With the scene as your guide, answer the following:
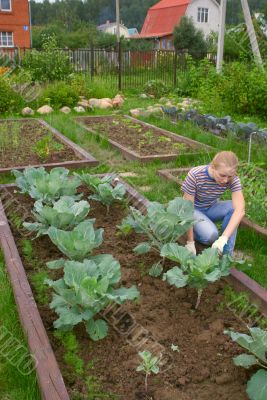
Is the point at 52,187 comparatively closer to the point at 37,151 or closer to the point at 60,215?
the point at 60,215

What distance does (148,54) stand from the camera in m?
16.1

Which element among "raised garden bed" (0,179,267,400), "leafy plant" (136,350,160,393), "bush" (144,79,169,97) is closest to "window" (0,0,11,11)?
"bush" (144,79,169,97)

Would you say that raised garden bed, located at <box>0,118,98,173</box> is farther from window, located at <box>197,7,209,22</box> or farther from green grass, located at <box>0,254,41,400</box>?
window, located at <box>197,7,209,22</box>

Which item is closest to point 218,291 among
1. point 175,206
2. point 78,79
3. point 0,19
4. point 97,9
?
point 175,206

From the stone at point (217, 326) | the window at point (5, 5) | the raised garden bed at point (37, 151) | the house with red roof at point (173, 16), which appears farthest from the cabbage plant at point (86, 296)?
the house with red roof at point (173, 16)

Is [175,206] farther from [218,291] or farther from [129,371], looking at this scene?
[129,371]

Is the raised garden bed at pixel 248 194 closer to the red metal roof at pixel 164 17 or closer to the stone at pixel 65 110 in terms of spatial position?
the stone at pixel 65 110

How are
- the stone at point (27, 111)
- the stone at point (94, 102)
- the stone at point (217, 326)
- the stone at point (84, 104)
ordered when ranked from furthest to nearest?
the stone at point (94, 102) < the stone at point (84, 104) < the stone at point (27, 111) < the stone at point (217, 326)

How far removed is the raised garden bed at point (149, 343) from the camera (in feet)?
6.87

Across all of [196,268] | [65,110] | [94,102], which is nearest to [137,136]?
[65,110]

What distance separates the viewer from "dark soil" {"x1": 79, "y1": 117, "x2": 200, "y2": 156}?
21.7 ft

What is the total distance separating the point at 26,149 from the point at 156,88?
Result: 27.8 feet

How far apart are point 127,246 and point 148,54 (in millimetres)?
13733

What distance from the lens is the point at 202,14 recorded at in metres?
51.9
